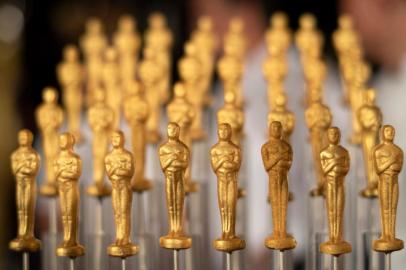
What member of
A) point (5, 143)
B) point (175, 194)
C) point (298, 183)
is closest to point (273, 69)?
point (298, 183)

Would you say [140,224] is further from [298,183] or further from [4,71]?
[4,71]

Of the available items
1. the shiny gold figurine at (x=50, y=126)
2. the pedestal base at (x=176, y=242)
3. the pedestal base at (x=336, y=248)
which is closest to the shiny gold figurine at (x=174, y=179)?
the pedestal base at (x=176, y=242)

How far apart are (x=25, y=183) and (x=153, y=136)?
2.06ft

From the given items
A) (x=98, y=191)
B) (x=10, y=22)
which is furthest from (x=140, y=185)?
(x=10, y=22)

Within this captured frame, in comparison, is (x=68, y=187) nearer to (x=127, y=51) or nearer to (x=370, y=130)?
(x=370, y=130)

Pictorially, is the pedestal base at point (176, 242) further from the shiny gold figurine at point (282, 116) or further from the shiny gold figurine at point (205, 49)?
the shiny gold figurine at point (205, 49)

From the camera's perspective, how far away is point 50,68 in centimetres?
416

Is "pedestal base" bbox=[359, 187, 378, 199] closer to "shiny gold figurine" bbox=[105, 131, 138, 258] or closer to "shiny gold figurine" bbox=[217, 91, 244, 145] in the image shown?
"shiny gold figurine" bbox=[217, 91, 244, 145]

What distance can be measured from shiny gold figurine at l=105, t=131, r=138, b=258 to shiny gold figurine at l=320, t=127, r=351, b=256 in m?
0.34

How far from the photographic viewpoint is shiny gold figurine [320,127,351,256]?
2229mm

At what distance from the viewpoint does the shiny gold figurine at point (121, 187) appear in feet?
7.55

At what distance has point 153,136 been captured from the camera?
300 cm

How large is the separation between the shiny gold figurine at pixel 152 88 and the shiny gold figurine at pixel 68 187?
25.7 inches

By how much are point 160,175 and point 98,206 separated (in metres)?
0.26
